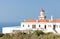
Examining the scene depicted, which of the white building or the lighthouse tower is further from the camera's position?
the lighthouse tower

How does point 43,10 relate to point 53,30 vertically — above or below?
above

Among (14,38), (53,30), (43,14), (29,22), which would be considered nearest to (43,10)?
(43,14)

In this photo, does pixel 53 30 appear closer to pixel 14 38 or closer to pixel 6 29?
pixel 6 29

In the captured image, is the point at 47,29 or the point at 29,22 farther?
the point at 29,22

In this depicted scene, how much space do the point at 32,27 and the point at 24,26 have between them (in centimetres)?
165

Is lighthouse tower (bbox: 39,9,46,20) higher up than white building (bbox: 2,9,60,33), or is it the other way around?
lighthouse tower (bbox: 39,9,46,20)

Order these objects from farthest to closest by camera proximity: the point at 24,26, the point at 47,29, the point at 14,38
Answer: the point at 24,26, the point at 47,29, the point at 14,38

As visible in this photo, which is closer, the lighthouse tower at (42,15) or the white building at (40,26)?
the white building at (40,26)

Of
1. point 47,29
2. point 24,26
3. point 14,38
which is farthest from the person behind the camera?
point 24,26

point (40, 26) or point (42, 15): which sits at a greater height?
point (42, 15)

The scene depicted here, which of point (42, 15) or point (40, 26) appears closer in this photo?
point (40, 26)

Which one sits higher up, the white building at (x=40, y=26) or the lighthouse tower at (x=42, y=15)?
the lighthouse tower at (x=42, y=15)

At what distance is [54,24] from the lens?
44.2 meters

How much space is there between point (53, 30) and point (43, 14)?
19.5 ft
